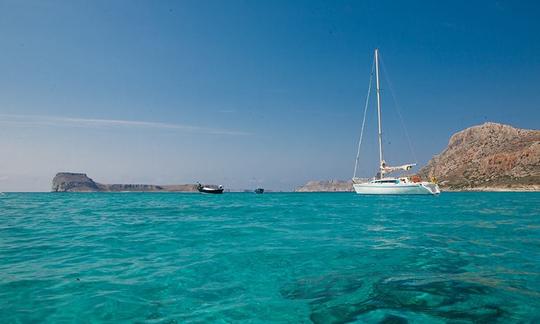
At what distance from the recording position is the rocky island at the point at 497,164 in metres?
131

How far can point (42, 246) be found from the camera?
12.6 meters

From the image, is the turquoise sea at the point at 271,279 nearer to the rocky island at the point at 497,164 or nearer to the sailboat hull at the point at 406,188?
the sailboat hull at the point at 406,188

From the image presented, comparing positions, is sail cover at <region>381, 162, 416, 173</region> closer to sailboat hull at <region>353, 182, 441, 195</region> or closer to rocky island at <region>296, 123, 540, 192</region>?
sailboat hull at <region>353, 182, 441, 195</region>

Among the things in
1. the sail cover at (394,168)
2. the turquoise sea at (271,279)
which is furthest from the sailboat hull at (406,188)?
the turquoise sea at (271,279)

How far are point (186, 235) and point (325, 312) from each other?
1130 centimetres

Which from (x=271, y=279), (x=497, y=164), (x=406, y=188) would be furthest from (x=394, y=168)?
(x=497, y=164)

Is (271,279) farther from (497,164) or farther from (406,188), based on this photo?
(497,164)

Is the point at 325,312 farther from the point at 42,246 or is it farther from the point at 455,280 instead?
the point at 42,246

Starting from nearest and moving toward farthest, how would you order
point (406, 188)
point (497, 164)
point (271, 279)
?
point (271, 279) → point (406, 188) → point (497, 164)

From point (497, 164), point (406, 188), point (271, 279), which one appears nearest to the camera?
point (271, 279)

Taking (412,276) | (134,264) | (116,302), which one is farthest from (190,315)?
(412,276)

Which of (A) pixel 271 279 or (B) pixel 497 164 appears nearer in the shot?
(A) pixel 271 279

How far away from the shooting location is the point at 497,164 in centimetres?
15275

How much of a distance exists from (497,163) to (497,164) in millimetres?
773
